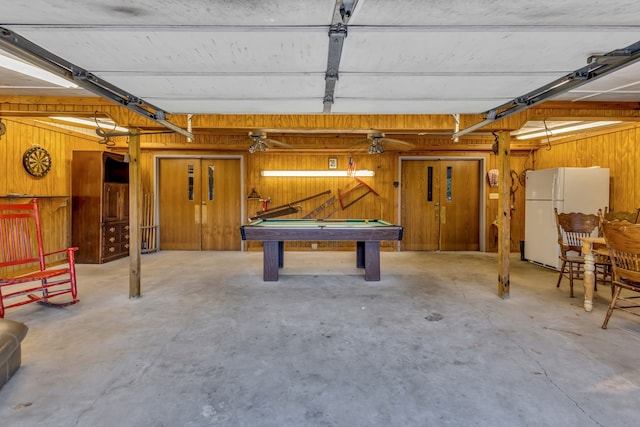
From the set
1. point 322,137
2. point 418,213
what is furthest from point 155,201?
point 418,213

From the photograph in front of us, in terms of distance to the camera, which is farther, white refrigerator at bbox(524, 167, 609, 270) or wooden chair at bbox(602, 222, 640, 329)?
white refrigerator at bbox(524, 167, 609, 270)

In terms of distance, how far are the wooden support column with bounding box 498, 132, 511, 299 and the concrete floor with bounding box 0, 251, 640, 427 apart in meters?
0.22

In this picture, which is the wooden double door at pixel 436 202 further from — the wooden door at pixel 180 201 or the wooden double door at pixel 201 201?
the wooden door at pixel 180 201

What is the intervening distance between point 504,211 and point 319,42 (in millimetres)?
3358

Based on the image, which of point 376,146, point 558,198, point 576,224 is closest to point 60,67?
point 376,146

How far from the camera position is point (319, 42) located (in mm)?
1949

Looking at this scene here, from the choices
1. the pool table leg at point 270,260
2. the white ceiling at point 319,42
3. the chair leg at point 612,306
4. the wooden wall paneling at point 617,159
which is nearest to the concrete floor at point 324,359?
the chair leg at point 612,306

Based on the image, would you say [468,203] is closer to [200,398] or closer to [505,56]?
[505,56]

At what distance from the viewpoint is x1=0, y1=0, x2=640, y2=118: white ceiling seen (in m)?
1.58

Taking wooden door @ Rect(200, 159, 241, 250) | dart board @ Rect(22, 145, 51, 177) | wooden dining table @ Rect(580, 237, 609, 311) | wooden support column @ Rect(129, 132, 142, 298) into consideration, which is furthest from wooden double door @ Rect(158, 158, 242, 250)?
wooden dining table @ Rect(580, 237, 609, 311)

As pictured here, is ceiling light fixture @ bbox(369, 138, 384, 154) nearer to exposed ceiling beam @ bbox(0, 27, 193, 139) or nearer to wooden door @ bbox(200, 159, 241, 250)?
exposed ceiling beam @ bbox(0, 27, 193, 139)

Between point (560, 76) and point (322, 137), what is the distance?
15.5ft

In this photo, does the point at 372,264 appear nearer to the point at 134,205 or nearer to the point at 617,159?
the point at 134,205

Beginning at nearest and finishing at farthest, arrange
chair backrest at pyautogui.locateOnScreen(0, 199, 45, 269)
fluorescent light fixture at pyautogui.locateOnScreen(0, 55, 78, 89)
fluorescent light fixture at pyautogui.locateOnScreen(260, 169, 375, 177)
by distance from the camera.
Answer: fluorescent light fixture at pyautogui.locateOnScreen(0, 55, 78, 89)
chair backrest at pyautogui.locateOnScreen(0, 199, 45, 269)
fluorescent light fixture at pyautogui.locateOnScreen(260, 169, 375, 177)
